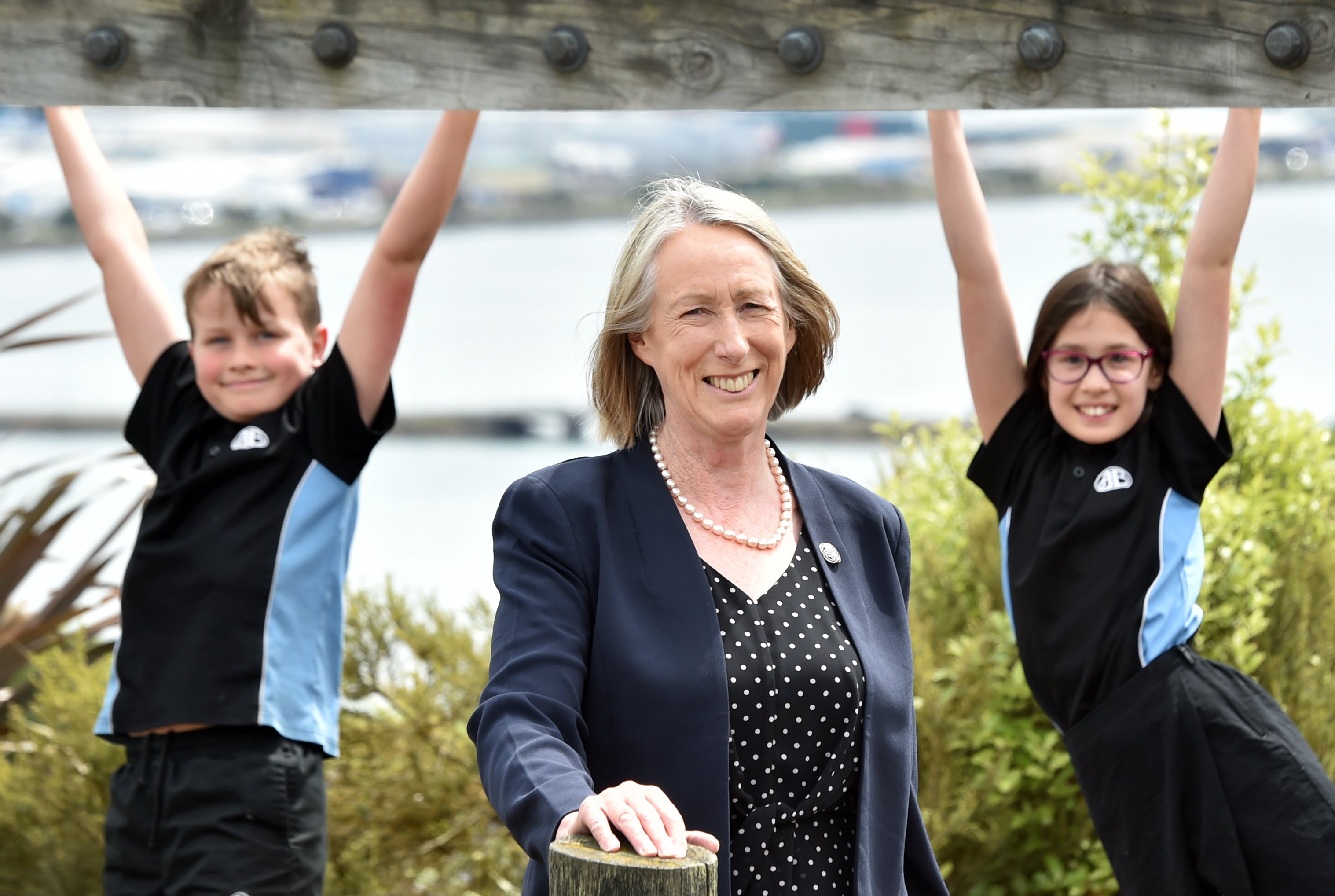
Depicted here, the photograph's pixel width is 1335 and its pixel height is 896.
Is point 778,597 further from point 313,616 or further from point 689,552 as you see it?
point 313,616

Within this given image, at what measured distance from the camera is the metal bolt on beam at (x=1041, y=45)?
1935mm

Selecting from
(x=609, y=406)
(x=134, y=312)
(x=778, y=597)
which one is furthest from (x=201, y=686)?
(x=778, y=597)

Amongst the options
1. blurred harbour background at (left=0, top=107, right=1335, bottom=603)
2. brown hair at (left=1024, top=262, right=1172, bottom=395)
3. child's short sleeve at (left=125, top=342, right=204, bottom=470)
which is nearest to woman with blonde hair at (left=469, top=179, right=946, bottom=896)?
brown hair at (left=1024, top=262, right=1172, bottom=395)

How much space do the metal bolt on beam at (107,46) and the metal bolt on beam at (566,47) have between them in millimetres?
574

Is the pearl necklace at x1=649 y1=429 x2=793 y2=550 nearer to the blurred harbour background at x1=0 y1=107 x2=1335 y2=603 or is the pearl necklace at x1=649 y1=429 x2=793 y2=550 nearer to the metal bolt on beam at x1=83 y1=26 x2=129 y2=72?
the metal bolt on beam at x1=83 y1=26 x2=129 y2=72

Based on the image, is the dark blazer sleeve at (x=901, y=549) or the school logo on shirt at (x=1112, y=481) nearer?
the dark blazer sleeve at (x=901, y=549)

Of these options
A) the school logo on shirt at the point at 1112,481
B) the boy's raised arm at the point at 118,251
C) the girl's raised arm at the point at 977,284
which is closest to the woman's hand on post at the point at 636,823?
the school logo on shirt at the point at 1112,481

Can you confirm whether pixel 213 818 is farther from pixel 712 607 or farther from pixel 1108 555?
pixel 1108 555

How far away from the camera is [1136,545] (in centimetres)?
261

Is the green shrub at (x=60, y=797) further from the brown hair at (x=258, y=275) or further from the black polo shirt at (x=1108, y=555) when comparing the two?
the black polo shirt at (x=1108, y=555)

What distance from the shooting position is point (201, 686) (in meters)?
2.61

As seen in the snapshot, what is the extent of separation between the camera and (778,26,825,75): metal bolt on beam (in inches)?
76.7

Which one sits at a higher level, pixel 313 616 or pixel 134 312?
pixel 134 312

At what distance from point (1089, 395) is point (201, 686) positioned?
67.1 inches
